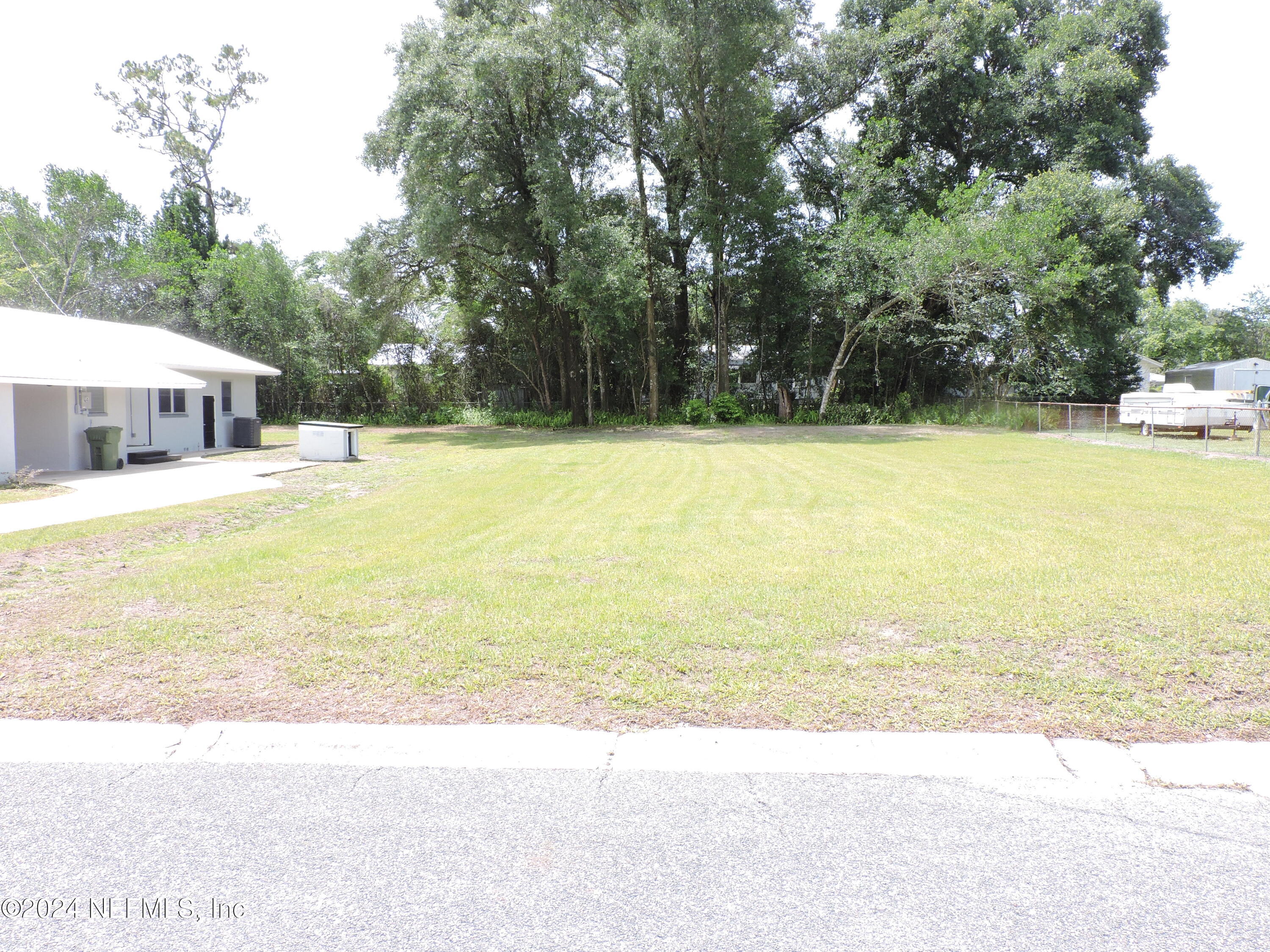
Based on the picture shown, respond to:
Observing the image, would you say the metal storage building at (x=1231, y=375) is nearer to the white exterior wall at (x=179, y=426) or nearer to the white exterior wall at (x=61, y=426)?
the white exterior wall at (x=179, y=426)

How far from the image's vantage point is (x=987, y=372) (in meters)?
27.3

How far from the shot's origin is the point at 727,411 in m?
27.9

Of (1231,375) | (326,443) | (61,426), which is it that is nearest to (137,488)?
(61,426)

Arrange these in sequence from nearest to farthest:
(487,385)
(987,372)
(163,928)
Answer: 1. (163,928)
2. (987,372)
3. (487,385)

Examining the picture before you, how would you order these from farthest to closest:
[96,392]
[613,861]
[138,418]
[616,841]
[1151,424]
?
[1151,424] < [138,418] < [96,392] < [616,841] < [613,861]

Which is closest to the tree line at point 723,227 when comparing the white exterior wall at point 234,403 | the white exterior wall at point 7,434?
the white exterior wall at point 234,403

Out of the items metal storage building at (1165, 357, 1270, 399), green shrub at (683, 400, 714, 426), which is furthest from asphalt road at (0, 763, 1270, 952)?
metal storage building at (1165, 357, 1270, 399)

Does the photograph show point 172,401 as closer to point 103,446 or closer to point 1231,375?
point 103,446

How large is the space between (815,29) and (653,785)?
3399 centimetres

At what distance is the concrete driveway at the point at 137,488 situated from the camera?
9234 mm

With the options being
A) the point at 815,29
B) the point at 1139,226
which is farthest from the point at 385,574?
the point at 1139,226

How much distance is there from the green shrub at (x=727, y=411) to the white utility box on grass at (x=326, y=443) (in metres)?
14.5

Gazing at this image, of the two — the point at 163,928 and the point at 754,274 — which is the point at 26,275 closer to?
the point at 754,274

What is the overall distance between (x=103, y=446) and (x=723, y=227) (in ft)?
66.6
